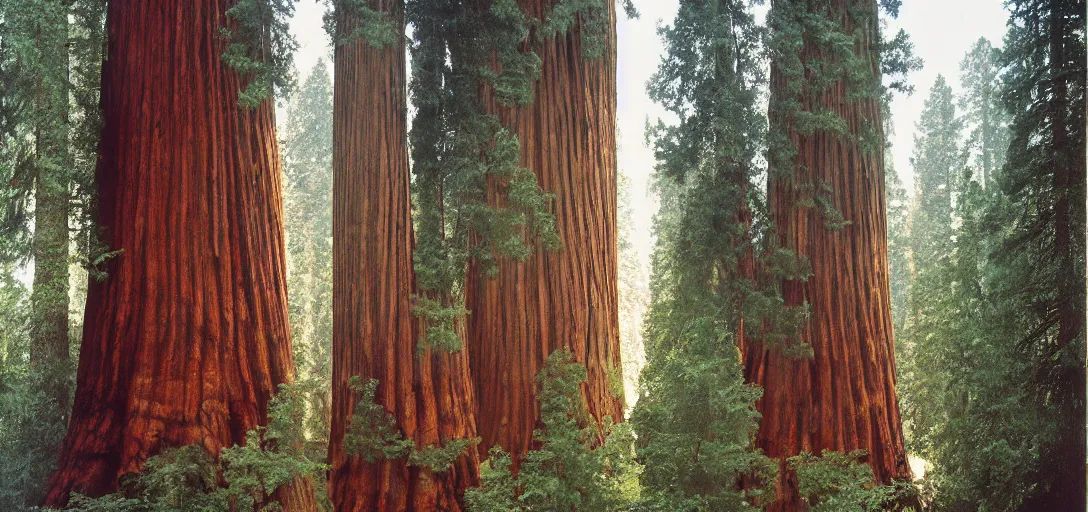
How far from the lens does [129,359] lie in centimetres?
457

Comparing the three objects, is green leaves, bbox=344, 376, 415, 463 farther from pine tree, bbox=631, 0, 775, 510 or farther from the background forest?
pine tree, bbox=631, 0, 775, 510

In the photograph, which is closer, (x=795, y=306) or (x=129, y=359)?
(x=129, y=359)

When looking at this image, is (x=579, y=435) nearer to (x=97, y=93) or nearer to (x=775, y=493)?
(x=775, y=493)

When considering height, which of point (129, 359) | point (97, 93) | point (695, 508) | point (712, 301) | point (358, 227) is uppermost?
point (97, 93)

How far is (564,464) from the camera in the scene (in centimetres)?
491

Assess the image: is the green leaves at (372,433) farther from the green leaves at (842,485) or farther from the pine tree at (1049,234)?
the pine tree at (1049,234)

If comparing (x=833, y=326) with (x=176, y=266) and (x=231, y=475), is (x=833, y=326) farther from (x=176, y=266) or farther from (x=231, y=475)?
(x=176, y=266)

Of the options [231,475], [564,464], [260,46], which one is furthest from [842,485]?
[260,46]

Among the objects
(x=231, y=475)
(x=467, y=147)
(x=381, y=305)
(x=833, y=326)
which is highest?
(x=467, y=147)

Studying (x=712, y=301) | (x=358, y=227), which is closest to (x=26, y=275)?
(x=358, y=227)

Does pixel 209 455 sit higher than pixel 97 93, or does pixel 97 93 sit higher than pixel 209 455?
pixel 97 93

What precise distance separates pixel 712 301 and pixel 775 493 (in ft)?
4.01

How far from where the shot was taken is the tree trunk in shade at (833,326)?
502 cm

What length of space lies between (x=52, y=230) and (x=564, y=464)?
10.6ft
